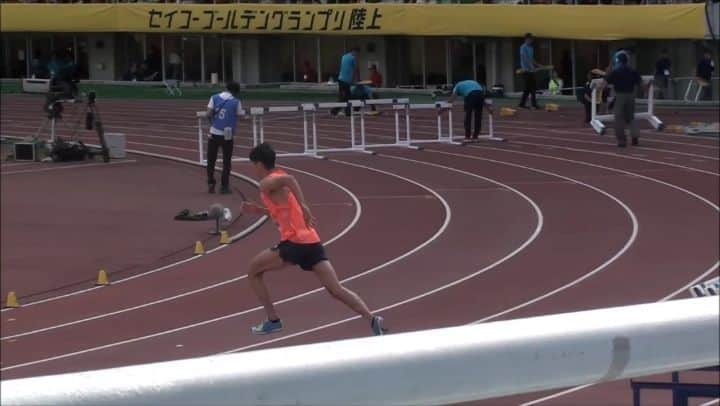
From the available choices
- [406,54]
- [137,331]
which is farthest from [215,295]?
[406,54]

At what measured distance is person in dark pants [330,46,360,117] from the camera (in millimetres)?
26641

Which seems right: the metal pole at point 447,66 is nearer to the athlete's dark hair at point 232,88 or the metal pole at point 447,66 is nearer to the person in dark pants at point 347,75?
the person in dark pants at point 347,75

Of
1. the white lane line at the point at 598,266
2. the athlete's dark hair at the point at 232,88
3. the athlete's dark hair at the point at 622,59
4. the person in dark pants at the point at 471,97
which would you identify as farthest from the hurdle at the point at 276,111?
the athlete's dark hair at the point at 622,59

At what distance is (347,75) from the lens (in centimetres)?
2745

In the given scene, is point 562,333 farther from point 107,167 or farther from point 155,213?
point 107,167

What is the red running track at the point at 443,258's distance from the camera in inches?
463

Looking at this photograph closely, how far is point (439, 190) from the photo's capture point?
67.3ft

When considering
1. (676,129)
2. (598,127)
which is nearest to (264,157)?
(598,127)

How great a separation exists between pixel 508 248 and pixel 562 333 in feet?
45.8

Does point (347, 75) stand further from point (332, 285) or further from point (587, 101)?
point (332, 285)

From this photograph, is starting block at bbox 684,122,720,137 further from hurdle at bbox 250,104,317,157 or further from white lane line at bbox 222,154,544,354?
hurdle at bbox 250,104,317,157

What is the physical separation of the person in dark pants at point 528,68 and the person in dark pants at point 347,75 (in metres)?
3.65

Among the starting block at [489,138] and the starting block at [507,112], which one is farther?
the starting block at [507,112]

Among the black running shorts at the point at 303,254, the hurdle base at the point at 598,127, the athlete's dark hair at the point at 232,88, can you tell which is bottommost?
the black running shorts at the point at 303,254
